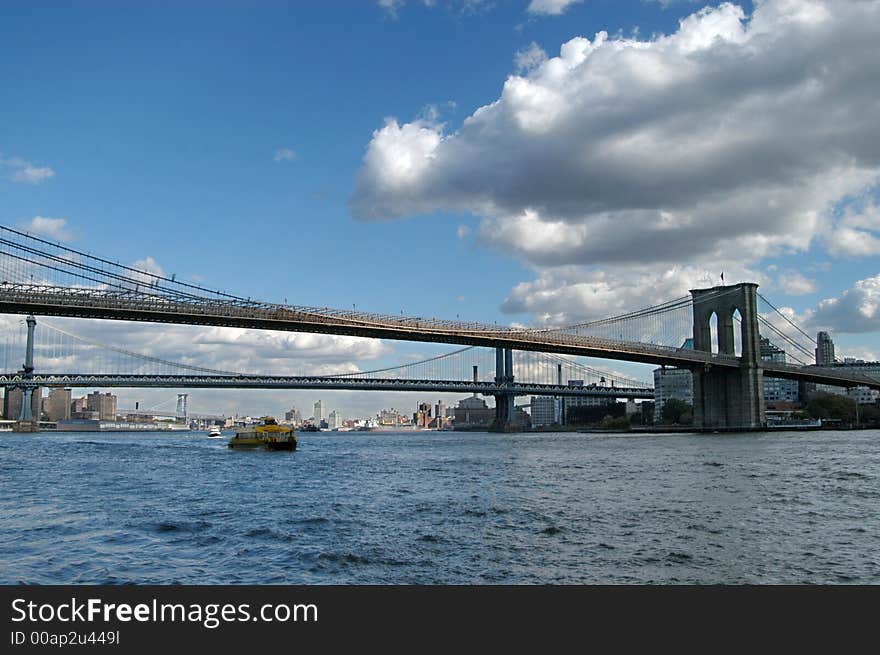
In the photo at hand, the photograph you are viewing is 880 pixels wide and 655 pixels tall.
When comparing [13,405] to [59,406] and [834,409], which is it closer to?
[59,406]

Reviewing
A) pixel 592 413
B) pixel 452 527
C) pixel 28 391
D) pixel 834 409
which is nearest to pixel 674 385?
pixel 592 413

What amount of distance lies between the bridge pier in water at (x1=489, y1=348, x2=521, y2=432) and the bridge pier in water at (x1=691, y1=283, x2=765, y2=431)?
81.8 ft

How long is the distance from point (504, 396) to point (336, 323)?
50130 millimetres

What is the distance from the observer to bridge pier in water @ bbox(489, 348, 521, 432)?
318 feet

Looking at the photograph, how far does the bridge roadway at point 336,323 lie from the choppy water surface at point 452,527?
48.7 ft

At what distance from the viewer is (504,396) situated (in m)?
98.6

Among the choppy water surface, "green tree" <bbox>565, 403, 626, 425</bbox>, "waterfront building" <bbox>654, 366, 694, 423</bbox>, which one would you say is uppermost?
"waterfront building" <bbox>654, 366, 694, 423</bbox>

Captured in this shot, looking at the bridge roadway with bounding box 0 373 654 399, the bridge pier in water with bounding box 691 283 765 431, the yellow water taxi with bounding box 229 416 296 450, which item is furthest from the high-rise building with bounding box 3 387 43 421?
the bridge pier in water with bounding box 691 283 765 431

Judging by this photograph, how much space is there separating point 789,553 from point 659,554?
2.09m

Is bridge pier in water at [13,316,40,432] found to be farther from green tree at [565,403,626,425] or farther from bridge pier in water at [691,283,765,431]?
green tree at [565,403,626,425]

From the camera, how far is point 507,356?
97500mm

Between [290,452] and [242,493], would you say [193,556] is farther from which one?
[290,452]

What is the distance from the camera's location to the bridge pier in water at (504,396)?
96.9 meters
